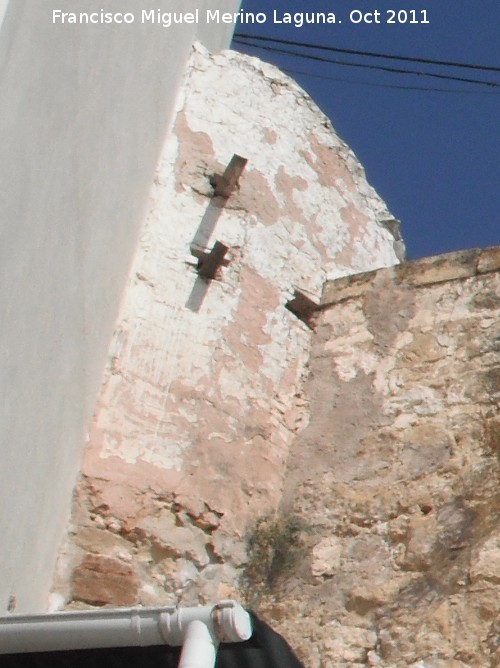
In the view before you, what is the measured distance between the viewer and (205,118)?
674cm

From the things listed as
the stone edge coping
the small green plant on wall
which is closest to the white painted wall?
the small green plant on wall

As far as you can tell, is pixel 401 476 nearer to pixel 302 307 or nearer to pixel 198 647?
pixel 302 307

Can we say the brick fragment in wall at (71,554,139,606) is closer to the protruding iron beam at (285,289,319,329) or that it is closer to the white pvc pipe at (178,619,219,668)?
the protruding iron beam at (285,289,319,329)

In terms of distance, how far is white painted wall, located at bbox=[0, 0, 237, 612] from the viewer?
3.28 m

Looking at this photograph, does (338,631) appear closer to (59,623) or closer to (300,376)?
(300,376)

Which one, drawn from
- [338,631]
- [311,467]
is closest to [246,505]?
[311,467]

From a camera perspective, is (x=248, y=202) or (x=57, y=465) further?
(x=248, y=202)

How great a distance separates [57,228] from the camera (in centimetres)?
392

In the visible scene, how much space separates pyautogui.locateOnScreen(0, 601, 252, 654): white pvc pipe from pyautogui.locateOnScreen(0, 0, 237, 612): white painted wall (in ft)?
3.22

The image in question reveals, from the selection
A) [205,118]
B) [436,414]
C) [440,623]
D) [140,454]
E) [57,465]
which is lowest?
[440,623]

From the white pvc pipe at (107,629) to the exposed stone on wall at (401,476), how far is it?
2.37 meters

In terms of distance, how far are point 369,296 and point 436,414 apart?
89 cm

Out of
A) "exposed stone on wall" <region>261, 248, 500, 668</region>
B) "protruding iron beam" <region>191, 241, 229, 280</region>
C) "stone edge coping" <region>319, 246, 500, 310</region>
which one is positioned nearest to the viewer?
"exposed stone on wall" <region>261, 248, 500, 668</region>

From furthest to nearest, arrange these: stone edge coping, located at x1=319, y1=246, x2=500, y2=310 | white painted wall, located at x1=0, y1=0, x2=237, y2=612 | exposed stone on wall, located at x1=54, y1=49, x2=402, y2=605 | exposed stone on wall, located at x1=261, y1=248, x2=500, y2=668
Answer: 1. stone edge coping, located at x1=319, y1=246, x2=500, y2=310
2. exposed stone on wall, located at x1=54, y1=49, x2=402, y2=605
3. exposed stone on wall, located at x1=261, y1=248, x2=500, y2=668
4. white painted wall, located at x1=0, y1=0, x2=237, y2=612
